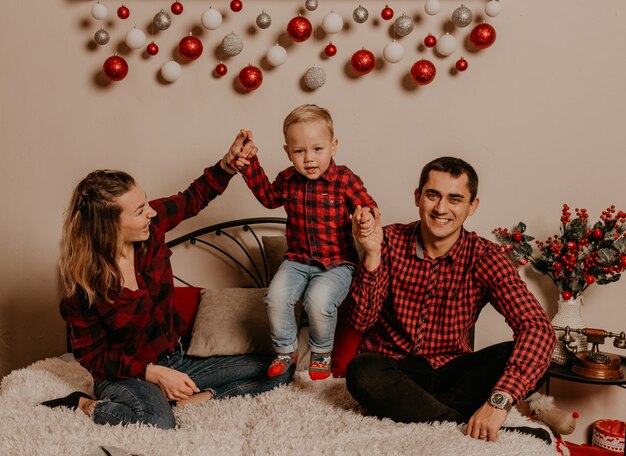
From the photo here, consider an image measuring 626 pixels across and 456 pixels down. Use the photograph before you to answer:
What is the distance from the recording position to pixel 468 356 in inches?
81.7

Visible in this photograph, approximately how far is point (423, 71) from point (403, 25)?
0.22m

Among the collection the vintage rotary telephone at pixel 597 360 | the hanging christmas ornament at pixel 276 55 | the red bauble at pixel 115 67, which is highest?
the hanging christmas ornament at pixel 276 55

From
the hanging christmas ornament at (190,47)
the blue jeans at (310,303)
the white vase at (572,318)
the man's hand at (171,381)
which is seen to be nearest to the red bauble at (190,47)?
the hanging christmas ornament at (190,47)

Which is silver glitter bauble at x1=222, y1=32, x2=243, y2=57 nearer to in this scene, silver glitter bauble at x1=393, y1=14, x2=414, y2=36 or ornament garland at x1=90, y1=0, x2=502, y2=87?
ornament garland at x1=90, y1=0, x2=502, y2=87

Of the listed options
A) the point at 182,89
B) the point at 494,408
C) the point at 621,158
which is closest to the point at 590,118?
the point at 621,158

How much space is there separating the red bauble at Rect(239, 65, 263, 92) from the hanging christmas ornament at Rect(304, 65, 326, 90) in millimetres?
215

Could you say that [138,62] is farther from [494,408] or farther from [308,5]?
[494,408]

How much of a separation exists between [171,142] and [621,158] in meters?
2.00

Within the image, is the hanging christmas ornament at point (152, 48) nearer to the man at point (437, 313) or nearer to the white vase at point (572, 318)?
the man at point (437, 313)

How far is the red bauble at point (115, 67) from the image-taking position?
2.84 meters

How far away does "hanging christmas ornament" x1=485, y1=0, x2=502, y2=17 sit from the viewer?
2.63 m

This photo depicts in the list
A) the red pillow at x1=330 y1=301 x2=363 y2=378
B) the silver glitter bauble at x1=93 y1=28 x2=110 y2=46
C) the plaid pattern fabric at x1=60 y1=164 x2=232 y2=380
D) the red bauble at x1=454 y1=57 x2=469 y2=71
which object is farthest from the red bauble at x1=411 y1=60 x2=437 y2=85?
the silver glitter bauble at x1=93 y1=28 x2=110 y2=46

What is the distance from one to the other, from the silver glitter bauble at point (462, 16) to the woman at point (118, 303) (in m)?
1.52

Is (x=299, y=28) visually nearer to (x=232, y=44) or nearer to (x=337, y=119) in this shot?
(x=232, y=44)
